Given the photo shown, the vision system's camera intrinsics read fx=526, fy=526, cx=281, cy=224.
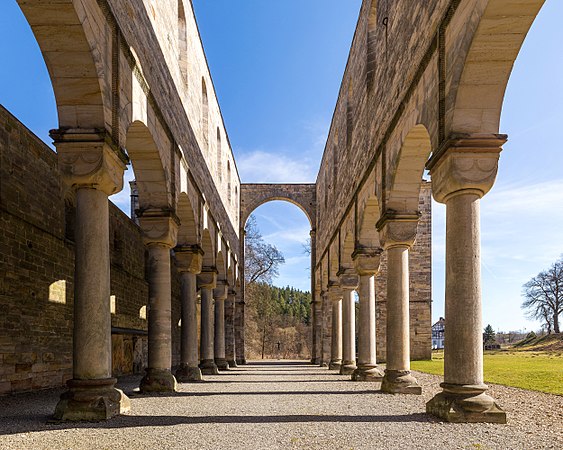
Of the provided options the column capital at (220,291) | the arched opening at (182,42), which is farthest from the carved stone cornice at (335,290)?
the arched opening at (182,42)

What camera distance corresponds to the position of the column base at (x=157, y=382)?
32.8ft

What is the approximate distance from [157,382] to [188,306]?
3.22 meters

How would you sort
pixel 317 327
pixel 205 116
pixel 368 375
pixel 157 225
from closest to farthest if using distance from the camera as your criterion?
pixel 157 225 → pixel 368 375 → pixel 205 116 → pixel 317 327

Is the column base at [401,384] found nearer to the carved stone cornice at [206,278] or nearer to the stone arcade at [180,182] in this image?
the stone arcade at [180,182]

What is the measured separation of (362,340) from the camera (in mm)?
13492

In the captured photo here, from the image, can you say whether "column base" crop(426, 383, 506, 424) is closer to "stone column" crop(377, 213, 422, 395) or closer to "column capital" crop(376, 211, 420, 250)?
"stone column" crop(377, 213, 422, 395)

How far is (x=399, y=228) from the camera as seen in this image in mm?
10094

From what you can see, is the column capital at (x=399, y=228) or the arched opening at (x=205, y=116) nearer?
the column capital at (x=399, y=228)

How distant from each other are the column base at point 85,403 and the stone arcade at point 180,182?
2 centimetres

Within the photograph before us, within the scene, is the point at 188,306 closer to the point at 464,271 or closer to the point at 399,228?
the point at 399,228

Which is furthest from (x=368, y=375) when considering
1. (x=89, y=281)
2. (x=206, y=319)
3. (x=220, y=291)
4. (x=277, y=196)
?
(x=277, y=196)

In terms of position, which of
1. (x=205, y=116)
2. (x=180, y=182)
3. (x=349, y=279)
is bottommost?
(x=349, y=279)

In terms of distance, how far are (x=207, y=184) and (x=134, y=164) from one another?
6981mm

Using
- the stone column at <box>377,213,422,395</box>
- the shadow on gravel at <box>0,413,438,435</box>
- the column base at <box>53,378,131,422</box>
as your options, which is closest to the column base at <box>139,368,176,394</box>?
the shadow on gravel at <box>0,413,438,435</box>
